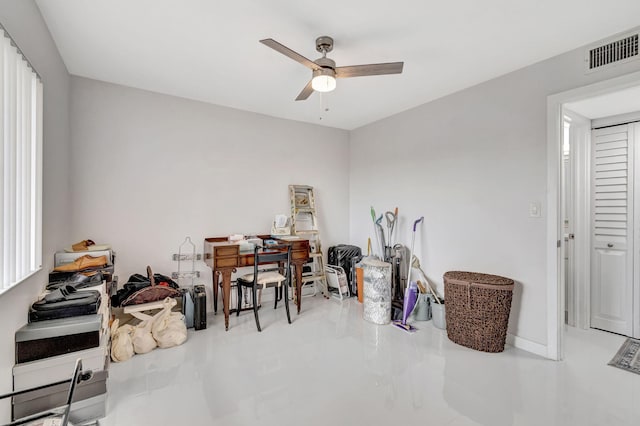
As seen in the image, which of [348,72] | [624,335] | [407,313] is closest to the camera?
[348,72]

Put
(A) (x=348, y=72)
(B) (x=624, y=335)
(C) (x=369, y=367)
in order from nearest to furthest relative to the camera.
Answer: (A) (x=348, y=72) < (C) (x=369, y=367) < (B) (x=624, y=335)

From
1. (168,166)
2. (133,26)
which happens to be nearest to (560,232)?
(133,26)

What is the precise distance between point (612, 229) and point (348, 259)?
2.98 meters

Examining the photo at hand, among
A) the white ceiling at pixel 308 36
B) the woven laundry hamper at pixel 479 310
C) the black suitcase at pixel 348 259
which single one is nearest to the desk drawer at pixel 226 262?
the black suitcase at pixel 348 259

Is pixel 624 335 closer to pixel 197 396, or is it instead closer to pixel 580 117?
pixel 580 117

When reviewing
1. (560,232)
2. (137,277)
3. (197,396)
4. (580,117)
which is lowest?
(197,396)

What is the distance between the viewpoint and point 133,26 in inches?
83.0

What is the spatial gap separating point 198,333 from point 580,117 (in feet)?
15.2

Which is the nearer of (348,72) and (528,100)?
(348,72)

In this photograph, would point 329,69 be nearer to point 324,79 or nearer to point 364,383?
point 324,79

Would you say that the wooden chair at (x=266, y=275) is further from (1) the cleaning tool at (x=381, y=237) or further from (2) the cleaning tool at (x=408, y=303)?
(1) the cleaning tool at (x=381, y=237)

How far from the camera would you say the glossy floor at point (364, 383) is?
1.79 meters

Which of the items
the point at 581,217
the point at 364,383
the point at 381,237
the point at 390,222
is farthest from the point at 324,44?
the point at 581,217

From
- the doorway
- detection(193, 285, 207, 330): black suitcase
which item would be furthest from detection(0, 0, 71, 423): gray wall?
the doorway
